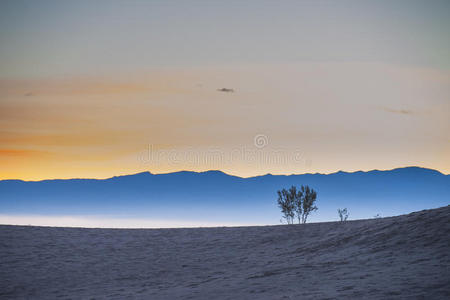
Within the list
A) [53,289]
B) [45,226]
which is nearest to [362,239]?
[53,289]

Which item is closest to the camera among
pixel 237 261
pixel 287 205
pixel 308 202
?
pixel 237 261

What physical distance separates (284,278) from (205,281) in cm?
307

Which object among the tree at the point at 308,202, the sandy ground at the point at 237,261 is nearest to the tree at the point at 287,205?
the tree at the point at 308,202

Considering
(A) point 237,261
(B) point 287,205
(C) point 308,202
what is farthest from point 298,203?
(A) point 237,261

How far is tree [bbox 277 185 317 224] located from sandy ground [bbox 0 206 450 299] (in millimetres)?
47286

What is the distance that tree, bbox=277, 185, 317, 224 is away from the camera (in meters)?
74.8

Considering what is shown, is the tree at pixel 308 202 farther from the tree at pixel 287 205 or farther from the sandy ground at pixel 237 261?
the sandy ground at pixel 237 261

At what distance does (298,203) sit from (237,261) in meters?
53.5

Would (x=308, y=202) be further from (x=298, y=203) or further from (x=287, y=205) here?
(x=287, y=205)

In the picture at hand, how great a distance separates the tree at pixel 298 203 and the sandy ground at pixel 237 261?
47286mm

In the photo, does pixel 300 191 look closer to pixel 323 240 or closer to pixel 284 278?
pixel 323 240

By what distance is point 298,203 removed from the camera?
7519cm

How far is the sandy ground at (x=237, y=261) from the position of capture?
615 inches

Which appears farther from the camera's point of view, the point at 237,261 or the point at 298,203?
the point at 298,203
